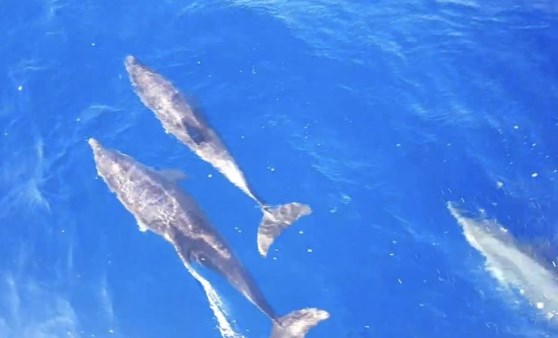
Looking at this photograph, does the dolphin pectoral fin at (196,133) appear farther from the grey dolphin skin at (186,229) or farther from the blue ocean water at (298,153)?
the grey dolphin skin at (186,229)

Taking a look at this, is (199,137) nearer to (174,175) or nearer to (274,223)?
(174,175)

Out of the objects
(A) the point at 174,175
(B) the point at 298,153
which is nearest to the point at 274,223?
(B) the point at 298,153

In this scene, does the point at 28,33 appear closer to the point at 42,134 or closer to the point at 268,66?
the point at 42,134

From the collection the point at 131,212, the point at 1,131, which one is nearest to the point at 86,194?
the point at 131,212

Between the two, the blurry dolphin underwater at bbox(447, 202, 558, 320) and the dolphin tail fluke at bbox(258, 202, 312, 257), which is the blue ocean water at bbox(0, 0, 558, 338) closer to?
the blurry dolphin underwater at bbox(447, 202, 558, 320)

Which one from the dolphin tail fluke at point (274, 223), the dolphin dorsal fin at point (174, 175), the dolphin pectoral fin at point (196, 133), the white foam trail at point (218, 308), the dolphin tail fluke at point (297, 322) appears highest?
the dolphin pectoral fin at point (196, 133)

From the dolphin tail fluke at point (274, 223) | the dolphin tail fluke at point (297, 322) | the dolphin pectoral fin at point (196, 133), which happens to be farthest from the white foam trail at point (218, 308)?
the dolphin pectoral fin at point (196, 133)

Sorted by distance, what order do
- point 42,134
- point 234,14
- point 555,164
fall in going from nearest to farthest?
point 555,164, point 42,134, point 234,14

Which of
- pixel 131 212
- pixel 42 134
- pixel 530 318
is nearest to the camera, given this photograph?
pixel 530 318
